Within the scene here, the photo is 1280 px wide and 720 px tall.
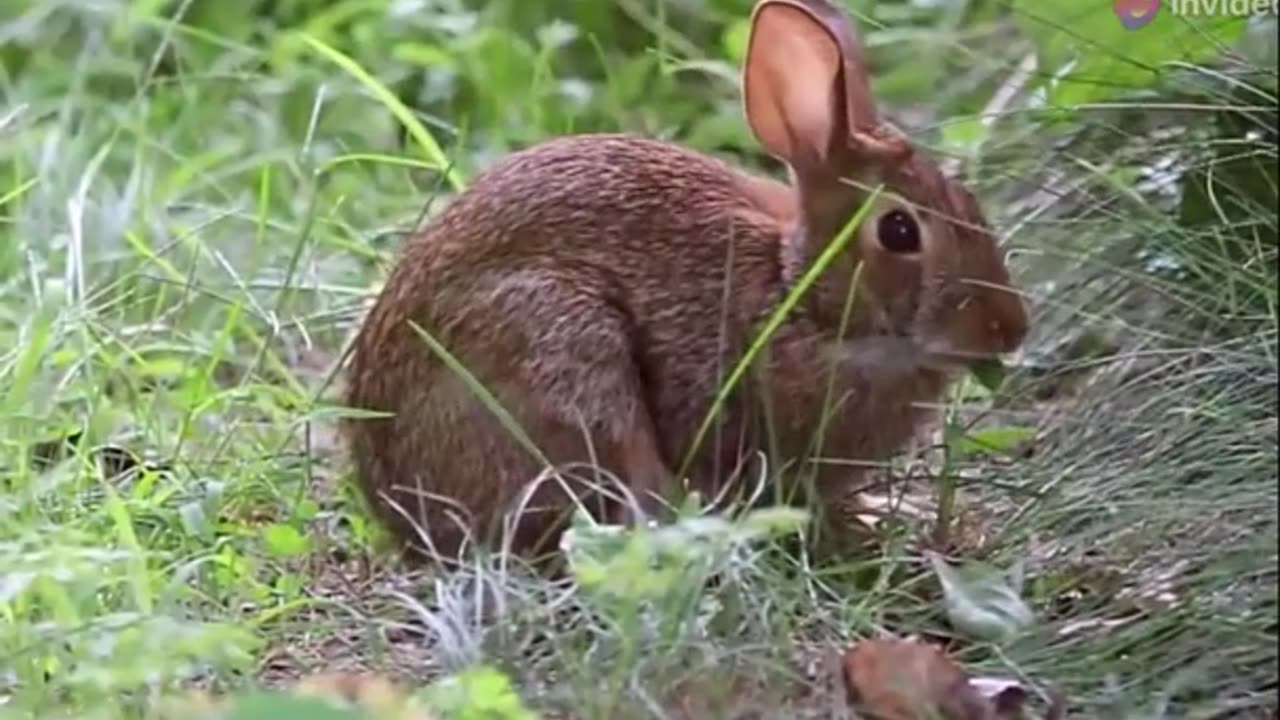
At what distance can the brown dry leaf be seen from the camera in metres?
3.26

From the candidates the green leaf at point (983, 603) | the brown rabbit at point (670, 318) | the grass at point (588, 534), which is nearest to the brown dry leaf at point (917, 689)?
the grass at point (588, 534)

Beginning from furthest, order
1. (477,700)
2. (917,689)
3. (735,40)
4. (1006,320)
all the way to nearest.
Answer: (735,40) → (1006,320) → (917,689) → (477,700)

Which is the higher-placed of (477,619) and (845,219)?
(845,219)

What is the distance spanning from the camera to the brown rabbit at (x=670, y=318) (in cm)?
392

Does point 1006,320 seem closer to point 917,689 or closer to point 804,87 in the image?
point 804,87

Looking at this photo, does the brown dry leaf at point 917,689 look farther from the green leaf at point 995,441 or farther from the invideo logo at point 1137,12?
the invideo logo at point 1137,12

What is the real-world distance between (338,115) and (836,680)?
293cm

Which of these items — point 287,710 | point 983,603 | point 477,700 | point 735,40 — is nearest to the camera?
point 287,710

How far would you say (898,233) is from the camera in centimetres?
400

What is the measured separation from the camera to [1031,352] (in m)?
4.21

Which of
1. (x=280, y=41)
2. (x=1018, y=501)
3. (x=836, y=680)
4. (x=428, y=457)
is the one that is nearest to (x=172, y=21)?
(x=280, y=41)

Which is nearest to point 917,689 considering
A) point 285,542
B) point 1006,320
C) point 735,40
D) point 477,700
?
point 477,700

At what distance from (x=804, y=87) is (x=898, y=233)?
0.25 meters

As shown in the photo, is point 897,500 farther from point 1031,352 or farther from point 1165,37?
point 1165,37
